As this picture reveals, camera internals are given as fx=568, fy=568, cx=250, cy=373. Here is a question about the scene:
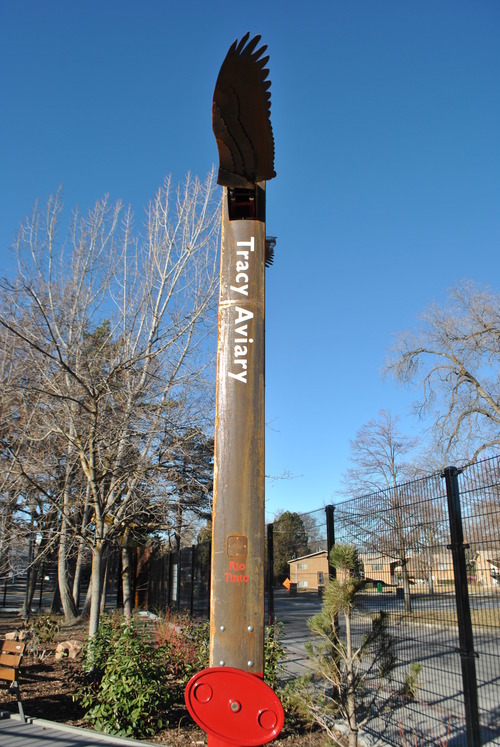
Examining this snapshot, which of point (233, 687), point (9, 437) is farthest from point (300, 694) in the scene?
point (9, 437)

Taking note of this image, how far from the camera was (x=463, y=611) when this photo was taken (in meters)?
4.27

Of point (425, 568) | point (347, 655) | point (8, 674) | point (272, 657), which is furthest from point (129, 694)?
point (425, 568)

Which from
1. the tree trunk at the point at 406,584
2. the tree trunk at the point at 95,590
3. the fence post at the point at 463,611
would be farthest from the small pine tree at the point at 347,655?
the tree trunk at the point at 95,590

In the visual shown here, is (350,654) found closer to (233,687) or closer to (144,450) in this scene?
(233,687)

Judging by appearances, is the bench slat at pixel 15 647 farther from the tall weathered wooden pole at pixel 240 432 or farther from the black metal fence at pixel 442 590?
the tall weathered wooden pole at pixel 240 432

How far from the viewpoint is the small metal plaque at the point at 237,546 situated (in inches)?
83.0

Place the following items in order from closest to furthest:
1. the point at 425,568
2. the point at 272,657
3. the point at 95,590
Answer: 1. the point at 425,568
2. the point at 272,657
3. the point at 95,590

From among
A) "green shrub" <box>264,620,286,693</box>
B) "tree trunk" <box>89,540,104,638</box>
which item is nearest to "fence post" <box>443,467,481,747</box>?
"green shrub" <box>264,620,286,693</box>

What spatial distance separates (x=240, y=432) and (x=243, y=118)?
1263 mm

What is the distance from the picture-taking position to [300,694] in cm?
485

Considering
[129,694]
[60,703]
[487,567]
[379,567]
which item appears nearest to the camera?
[487,567]

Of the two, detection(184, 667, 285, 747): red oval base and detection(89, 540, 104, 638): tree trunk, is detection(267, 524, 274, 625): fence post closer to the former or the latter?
detection(89, 540, 104, 638): tree trunk

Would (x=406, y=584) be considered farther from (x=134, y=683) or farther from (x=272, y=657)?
(x=134, y=683)

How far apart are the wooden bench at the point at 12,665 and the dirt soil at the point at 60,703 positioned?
373mm
